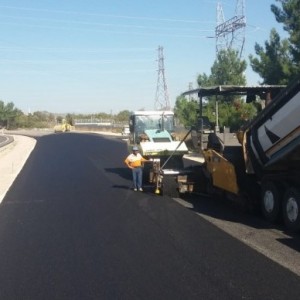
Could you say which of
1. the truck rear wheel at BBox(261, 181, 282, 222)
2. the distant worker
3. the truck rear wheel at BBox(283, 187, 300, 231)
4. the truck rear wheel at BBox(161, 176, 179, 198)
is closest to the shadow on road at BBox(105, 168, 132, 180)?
the distant worker

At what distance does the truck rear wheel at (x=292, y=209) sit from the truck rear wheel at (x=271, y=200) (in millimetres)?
316

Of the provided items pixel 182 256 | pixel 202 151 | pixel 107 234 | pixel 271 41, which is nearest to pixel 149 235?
pixel 107 234

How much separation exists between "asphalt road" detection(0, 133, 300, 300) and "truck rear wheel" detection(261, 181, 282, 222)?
1.18 meters

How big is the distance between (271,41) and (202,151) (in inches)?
732

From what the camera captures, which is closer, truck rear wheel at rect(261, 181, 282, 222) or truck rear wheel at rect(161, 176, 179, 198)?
truck rear wheel at rect(261, 181, 282, 222)

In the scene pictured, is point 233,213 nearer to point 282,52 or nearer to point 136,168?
point 136,168

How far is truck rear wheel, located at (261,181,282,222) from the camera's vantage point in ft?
33.8

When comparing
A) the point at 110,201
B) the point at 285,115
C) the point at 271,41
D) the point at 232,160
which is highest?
the point at 271,41

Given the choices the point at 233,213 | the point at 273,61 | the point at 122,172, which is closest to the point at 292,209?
the point at 233,213

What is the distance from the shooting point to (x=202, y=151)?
44.4ft

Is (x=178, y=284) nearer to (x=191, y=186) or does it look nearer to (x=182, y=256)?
(x=182, y=256)

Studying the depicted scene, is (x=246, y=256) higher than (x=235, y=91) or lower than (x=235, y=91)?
lower

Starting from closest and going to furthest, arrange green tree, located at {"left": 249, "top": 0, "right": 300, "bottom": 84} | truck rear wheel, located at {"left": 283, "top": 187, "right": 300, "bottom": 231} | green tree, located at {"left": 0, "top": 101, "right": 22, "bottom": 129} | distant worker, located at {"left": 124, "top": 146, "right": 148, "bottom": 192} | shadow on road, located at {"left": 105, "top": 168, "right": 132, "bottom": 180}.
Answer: truck rear wheel, located at {"left": 283, "top": 187, "right": 300, "bottom": 231}, distant worker, located at {"left": 124, "top": 146, "right": 148, "bottom": 192}, shadow on road, located at {"left": 105, "top": 168, "right": 132, "bottom": 180}, green tree, located at {"left": 249, "top": 0, "right": 300, "bottom": 84}, green tree, located at {"left": 0, "top": 101, "right": 22, "bottom": 129}

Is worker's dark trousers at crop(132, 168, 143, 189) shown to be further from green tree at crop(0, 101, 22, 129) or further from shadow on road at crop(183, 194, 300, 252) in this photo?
green tree at crop(0, 101, 22, 129)
